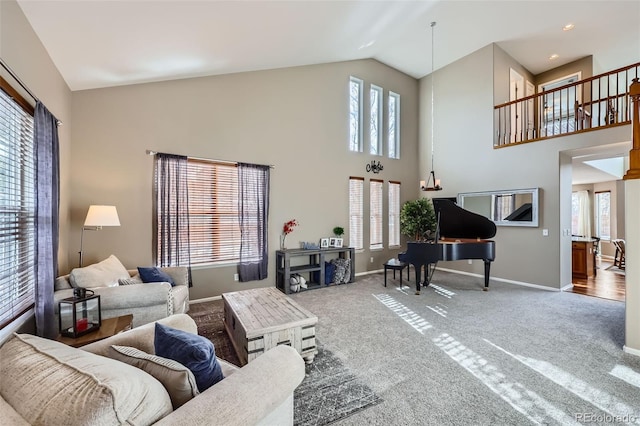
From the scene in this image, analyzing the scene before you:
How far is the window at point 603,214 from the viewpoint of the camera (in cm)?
834

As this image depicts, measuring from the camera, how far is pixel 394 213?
6949 mm

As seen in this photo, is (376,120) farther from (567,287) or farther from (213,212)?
(567,287)

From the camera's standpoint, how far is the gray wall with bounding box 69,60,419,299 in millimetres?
3658

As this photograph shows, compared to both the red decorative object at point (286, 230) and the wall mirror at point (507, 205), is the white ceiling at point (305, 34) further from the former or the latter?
the red decorative object at point (286, 230)

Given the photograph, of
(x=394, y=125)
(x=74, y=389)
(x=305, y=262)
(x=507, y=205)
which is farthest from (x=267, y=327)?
(x=394, y=125)

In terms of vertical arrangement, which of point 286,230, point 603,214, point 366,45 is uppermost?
point 366,45

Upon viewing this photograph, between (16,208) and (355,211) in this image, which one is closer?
(16,208)

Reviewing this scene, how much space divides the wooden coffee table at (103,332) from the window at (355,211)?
14.7 ft

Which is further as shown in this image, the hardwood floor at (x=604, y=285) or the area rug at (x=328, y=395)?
the hardwood floor at (x=604, y=285)

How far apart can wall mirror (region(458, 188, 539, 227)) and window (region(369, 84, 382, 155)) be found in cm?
228

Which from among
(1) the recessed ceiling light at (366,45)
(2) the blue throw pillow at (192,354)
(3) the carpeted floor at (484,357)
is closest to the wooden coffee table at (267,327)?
(3) the carpeted floor at (484,357)

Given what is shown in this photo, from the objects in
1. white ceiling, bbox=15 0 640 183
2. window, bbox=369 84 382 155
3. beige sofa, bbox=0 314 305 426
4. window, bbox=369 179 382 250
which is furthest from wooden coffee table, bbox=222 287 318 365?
window, bbox=369 84 382 155

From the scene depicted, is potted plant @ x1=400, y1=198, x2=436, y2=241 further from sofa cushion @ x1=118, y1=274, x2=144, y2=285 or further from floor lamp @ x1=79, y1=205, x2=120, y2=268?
floor lamp @ x1=79, y1=205, x2=120, y2=268

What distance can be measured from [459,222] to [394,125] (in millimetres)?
3265
